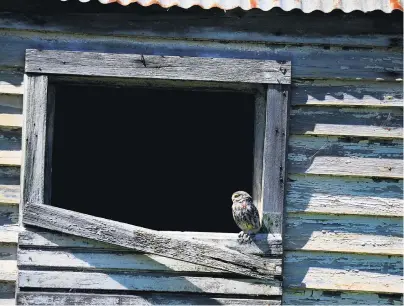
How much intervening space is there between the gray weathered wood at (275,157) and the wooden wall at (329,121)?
9cm

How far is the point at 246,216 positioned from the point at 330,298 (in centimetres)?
80

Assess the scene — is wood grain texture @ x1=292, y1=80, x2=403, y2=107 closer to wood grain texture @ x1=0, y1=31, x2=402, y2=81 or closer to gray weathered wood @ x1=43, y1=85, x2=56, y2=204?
wood grain texture @ x1=0, y1=31, x2=402, y2=81

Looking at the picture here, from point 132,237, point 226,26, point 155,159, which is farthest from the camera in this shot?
point 155,159

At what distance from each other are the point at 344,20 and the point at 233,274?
179 centimetres

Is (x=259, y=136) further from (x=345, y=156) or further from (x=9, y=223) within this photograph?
(x=9, y=223)

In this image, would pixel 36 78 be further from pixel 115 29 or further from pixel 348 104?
pixel 348 104

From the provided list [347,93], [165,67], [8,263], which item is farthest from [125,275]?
[347,93]

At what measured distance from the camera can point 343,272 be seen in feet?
16.1

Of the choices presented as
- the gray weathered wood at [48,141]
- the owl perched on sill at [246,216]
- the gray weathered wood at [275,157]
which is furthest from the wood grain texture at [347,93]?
the gray weathered wood at [48,141]

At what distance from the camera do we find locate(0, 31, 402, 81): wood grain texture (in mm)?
4836

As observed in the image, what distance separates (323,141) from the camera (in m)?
4.91

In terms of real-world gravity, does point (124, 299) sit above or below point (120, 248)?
below

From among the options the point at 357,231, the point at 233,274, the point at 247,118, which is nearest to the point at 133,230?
the point at 233,274

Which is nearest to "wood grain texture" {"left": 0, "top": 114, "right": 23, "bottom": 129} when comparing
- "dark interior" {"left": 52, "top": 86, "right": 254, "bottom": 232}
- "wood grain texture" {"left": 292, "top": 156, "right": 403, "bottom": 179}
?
"wood grain texture" {"left": 292, "top": 156, "right": 403, "bottom": 179}
